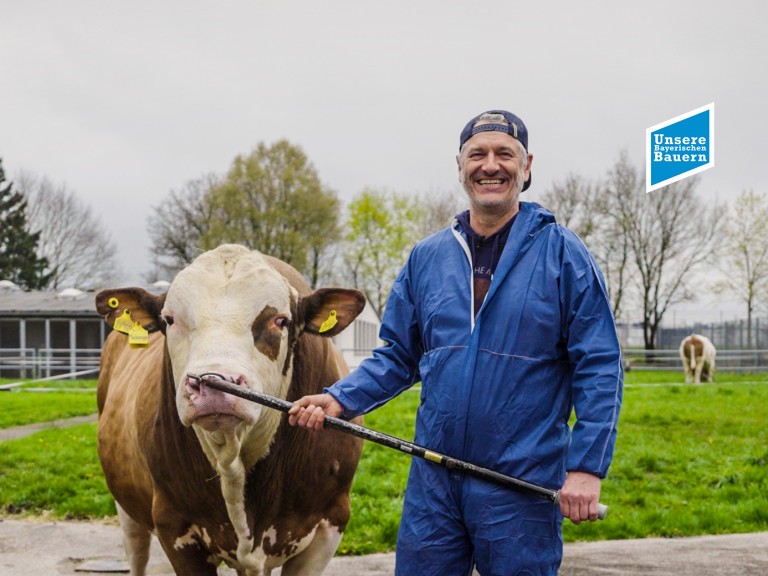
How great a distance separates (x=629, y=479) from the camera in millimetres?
8156

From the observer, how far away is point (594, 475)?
102 inches

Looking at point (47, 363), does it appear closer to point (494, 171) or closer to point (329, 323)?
point (329, 323)

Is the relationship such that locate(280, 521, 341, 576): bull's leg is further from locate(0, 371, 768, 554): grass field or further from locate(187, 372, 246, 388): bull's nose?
locate(0, 371, 768, 554): grass field

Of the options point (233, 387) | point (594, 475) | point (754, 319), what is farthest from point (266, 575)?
point (754, 319)

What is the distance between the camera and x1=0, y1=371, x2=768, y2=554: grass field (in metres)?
6.35

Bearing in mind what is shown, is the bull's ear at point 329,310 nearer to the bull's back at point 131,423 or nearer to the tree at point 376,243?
the bull's back at point 131,423

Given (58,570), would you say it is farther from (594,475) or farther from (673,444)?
(673,444)

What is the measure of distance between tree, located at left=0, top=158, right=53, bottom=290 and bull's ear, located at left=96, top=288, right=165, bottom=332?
4417cm

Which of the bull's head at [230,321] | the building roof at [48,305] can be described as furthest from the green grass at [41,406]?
the building roof at [48,305]

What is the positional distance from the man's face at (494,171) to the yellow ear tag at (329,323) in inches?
36.9

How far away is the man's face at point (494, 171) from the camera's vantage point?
300 cm

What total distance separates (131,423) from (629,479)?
5369 millimetres

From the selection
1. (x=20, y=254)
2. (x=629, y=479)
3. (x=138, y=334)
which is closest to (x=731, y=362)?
(x=629, y=479)

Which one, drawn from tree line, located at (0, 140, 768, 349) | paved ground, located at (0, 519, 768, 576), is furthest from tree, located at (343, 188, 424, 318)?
paved ground, located at (0, 519, 768, 576)
